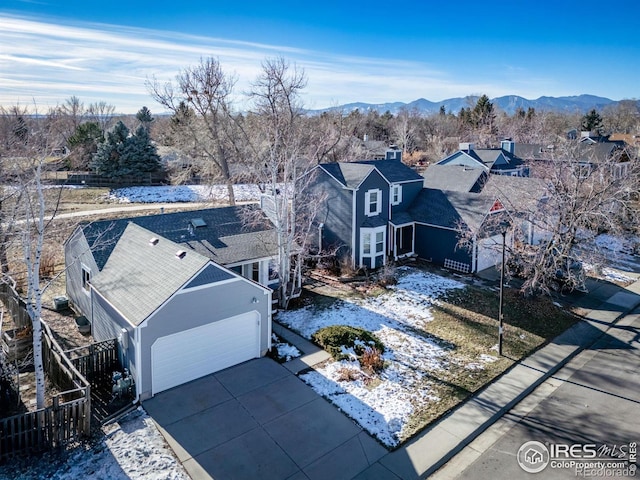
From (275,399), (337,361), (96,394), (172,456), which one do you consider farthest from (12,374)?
(337,361)

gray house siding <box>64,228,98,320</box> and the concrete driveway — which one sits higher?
gray house siding <box>64,228,98,320</box>

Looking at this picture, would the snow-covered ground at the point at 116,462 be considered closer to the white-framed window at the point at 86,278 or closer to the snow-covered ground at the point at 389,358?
the snow-covered ground at the point at 389,358

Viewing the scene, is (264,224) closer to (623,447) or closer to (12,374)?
(12,374)

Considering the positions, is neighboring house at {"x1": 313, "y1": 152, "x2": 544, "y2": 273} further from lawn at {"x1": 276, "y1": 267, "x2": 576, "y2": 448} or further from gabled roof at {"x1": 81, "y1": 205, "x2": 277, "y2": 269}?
gabled roof at {"x1": 81, "y1": 205, "x2": 277, "y2": 269}

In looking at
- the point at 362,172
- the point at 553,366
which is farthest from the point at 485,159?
the point at 553,366

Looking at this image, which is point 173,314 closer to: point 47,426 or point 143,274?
point 143,274

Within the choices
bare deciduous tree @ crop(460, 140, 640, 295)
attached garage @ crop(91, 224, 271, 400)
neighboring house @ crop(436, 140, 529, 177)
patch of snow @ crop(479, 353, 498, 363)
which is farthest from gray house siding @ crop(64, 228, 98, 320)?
neighboring house @ crop(436, 140, 529, 177)
